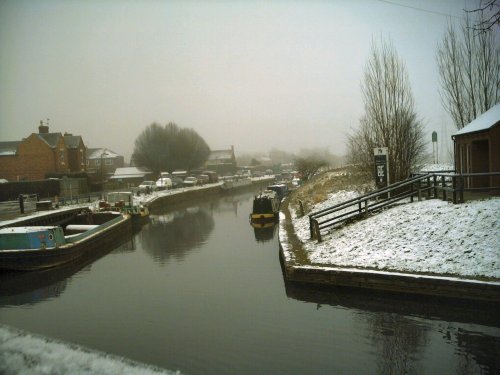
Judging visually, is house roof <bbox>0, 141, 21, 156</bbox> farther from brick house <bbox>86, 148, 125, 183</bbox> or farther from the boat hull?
the boat hull

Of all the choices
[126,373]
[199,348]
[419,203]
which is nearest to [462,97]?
[419,203]

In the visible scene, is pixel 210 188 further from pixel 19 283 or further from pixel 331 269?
pixel 331 269

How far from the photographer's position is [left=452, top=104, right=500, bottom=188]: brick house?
1291 cm

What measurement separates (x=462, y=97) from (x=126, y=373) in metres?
22.1

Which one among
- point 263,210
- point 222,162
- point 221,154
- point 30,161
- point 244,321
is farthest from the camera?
point 221,154

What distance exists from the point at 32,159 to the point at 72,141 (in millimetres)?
7594

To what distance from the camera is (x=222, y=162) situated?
98688 millimetres

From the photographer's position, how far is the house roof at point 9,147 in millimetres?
48006

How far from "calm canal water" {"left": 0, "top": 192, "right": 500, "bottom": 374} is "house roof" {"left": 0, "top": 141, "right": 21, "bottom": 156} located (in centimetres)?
3904

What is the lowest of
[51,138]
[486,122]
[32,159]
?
[486,122]

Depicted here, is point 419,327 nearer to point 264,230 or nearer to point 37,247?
point 37,247

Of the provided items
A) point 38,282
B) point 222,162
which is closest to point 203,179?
point 222,162

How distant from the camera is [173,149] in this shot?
64.0m

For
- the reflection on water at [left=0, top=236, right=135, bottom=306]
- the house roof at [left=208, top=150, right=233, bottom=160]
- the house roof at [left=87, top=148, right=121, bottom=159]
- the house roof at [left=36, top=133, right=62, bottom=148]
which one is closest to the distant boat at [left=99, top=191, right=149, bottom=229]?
the reflection on water at [left=0, top=236, right=135, bottom=306]
